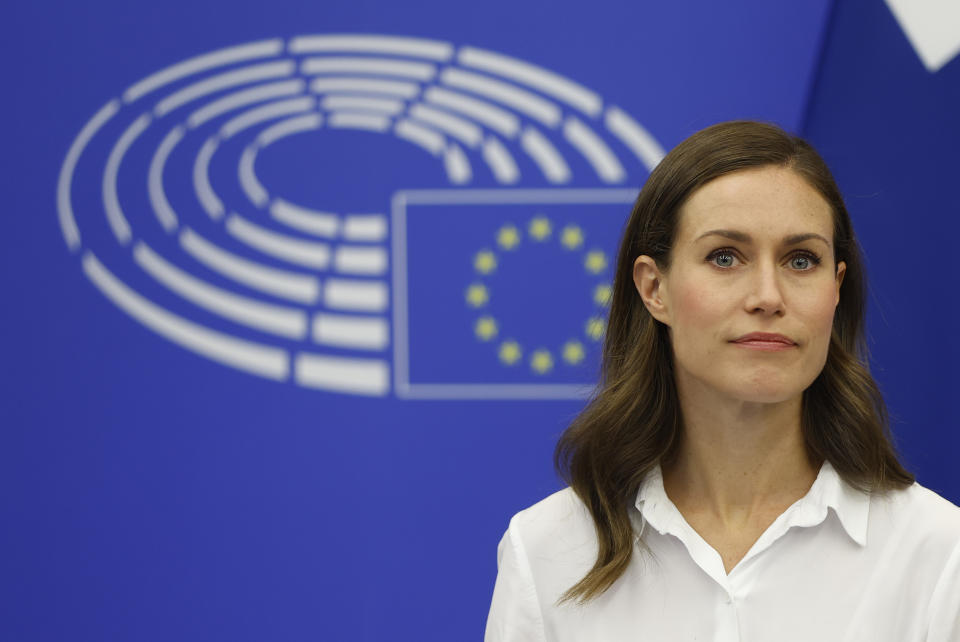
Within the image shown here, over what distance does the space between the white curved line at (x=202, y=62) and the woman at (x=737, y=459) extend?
1.48 metres

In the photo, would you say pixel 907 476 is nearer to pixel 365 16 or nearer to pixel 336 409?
pixel 336 409

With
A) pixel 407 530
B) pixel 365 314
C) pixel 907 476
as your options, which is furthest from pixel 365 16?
pixel 907 476

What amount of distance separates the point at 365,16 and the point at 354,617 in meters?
1.43

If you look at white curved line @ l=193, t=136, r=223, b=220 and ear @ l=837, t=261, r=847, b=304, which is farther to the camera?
white curved line @ l=193, t=136, r=223, b=220

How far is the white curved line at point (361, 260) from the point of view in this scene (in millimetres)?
2838

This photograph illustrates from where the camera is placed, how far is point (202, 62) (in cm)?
291

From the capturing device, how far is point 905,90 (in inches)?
98.7

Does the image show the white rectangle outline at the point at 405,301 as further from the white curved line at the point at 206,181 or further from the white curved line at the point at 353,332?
the white curved line at the point at 206,181

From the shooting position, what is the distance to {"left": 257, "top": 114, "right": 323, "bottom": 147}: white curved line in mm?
2871

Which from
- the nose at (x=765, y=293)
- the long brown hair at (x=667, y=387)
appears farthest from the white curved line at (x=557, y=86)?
the nose at (x=765, y=293)

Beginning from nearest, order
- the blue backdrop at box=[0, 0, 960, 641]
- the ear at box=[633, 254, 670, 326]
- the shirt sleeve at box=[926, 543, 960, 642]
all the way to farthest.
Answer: the shirt sleeve at box=[926, 543, 960, 642]
the ear at box=[633, 254, 670, 326]
the blue backdrop at box=[0, 0, 960, 641]

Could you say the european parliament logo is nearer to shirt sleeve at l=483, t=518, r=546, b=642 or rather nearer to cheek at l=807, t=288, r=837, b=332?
shirt sleeve at l=483, t=518, r=546, b=642

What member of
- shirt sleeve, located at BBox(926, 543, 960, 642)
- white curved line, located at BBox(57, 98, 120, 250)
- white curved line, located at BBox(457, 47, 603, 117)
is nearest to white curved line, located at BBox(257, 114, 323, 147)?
white curved line, located at BBox(57, 98, 120, 250)

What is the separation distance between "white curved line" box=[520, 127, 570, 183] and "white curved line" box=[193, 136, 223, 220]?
2.42 feet
